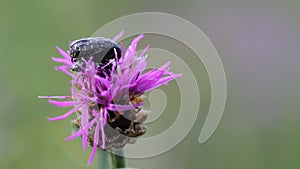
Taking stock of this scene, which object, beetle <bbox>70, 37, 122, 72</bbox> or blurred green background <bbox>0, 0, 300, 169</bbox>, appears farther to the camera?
blurred green background <bbox>0, 0, 300, 169</bbox>

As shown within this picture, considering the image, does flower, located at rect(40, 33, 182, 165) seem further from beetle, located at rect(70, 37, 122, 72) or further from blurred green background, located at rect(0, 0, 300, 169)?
blurred green background, located at rect(0, 0, 300, 169)

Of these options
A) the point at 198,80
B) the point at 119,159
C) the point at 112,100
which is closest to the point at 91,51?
the point at 112,100

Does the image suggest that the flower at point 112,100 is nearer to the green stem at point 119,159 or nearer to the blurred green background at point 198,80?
the green stem at point 119,159

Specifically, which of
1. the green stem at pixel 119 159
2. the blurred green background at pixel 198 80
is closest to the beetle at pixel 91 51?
the green stem at pixel 119 159

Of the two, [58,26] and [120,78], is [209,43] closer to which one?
[58,26]

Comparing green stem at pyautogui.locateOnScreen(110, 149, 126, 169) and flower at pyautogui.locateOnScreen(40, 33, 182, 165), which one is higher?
flower at pyautogui.locateOnScreen(40, 33, 182, 165)

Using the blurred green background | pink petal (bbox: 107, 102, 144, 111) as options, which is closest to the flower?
pink petal (bbox: 107, 102, 144, 111)

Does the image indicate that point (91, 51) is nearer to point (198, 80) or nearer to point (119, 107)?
point (119, 107)
